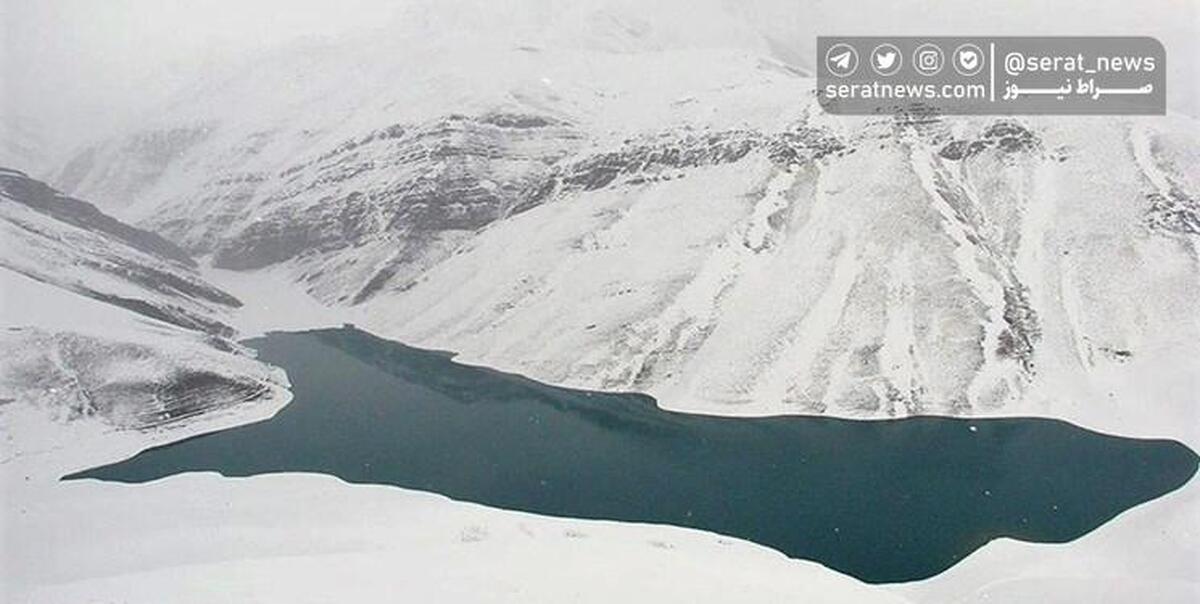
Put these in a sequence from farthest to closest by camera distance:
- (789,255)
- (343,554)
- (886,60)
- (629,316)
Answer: (886,60), (789,255), (629,316), (343,554)

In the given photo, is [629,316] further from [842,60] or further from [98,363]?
[842,60]

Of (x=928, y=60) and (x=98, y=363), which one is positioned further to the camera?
(x=928, y=60)

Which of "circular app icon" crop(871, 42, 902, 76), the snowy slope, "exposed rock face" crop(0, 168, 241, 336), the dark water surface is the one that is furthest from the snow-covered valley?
"circular app icon" crop(871, 42, 902, 76)

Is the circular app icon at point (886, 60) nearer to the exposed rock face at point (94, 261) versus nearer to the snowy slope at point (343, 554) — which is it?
the exposed rock face at point (94, 261)

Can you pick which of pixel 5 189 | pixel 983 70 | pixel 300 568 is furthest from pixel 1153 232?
pixel 5 189

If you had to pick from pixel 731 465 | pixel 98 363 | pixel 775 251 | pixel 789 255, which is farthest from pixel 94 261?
pixel 789 255

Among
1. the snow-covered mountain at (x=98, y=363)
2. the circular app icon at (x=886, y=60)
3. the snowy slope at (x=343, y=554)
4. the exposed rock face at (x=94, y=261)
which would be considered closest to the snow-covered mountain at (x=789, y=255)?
the circular app icon at (x=886, y=60)
